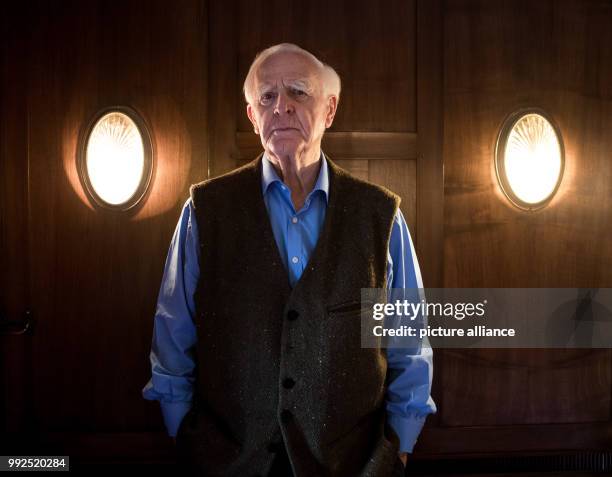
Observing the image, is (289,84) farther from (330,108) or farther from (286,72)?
(330,108)

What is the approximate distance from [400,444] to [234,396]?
0.55m

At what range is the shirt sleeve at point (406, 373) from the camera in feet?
5.31

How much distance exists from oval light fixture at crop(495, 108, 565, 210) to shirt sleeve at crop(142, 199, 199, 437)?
4.19 ft

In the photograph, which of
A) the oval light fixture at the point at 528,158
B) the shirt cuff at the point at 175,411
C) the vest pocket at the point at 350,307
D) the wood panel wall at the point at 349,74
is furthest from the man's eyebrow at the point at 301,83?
the shirt cuff at the point at 175,411

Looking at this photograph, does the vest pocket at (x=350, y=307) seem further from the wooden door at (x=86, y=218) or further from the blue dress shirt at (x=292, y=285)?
the wooden door at (x=86, y=218)

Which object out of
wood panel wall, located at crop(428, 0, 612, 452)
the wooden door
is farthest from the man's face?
wood panel wall, located at crop(428, 0, 612, 452)

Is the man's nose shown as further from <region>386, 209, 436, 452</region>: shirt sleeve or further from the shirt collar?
<region>386, 209, 436, 452</region>: shirt sleeve

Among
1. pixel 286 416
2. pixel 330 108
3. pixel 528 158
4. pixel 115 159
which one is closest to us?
pixel 286 416

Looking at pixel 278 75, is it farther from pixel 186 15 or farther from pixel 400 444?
pixel 400 444

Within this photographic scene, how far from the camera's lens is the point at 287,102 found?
159 centimetres

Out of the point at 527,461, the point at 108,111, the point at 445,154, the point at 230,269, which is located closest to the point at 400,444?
the point at 230,269

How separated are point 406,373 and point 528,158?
1.05 m

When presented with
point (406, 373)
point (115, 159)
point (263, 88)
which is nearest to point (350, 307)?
point (406, 373)

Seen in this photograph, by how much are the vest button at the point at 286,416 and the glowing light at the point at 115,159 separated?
3.47ft
